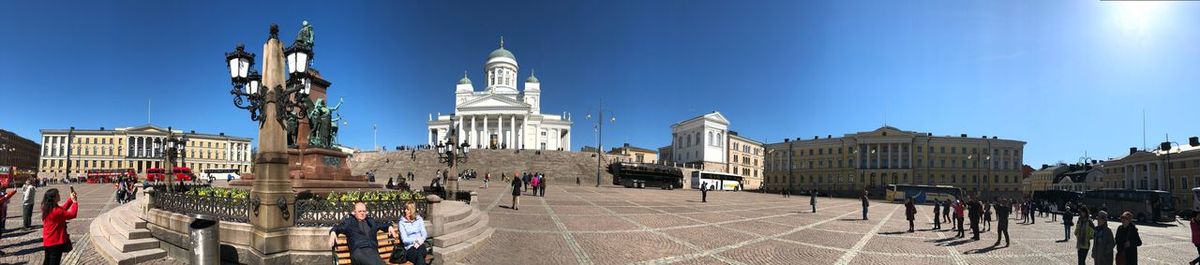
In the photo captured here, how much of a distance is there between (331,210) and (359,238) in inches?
106

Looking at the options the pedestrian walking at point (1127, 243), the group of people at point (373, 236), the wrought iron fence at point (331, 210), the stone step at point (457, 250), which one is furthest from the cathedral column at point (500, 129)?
the pedestrian walking at point (1127, 243)

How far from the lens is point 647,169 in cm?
5959

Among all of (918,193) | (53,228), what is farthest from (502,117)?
(53,228)

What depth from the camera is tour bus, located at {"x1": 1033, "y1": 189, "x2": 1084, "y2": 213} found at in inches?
1569

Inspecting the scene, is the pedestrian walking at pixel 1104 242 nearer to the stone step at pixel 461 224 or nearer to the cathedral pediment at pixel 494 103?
the stone step at pixel 461 224

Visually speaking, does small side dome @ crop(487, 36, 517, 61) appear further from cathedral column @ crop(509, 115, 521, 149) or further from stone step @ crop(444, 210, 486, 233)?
stone step @ crop(444, 210, 486, 233)

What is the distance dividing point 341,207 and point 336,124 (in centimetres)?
847

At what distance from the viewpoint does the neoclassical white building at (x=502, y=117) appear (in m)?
96.4

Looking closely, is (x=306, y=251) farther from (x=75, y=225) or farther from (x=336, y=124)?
(x=75, y=225)

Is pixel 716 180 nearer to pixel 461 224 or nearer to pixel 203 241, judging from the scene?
pixel 461 224

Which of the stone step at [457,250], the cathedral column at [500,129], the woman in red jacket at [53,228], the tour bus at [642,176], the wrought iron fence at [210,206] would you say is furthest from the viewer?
the cathedral column at [500,129]

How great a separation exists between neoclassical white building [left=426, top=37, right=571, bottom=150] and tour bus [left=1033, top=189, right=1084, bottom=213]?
214 ft

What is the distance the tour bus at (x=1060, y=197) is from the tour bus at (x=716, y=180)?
91.9 feet

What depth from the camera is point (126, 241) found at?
9.59 meters
